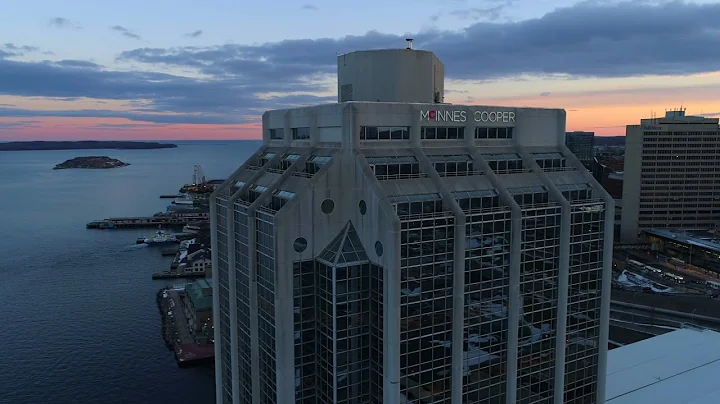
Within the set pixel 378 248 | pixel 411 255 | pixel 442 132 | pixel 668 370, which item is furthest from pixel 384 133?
pixel 668 370

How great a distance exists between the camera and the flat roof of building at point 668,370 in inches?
2069

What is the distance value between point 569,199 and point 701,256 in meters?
162

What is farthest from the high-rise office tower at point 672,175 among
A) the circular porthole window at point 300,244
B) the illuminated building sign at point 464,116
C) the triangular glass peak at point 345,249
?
the circular porthole window at point 300,244

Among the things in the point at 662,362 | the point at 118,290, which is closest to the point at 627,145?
the point at 662,362

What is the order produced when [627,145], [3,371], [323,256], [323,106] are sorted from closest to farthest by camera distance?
1. [323,256]
2. [323,106]
3. [3,371]
4. [627,145]

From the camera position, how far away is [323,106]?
35781 mm

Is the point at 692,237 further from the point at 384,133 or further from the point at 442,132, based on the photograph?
the point at 384,133

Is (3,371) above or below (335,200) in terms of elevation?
below

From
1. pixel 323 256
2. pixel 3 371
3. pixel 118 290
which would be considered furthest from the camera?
pixel 118 290

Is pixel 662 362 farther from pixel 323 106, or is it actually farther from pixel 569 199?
pixel 323 106

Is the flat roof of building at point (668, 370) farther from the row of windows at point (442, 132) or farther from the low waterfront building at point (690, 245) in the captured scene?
the low waterfront building at point (690, 245)

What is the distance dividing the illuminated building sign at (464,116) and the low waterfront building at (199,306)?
297 ft

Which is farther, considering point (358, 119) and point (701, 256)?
point (701, 256)

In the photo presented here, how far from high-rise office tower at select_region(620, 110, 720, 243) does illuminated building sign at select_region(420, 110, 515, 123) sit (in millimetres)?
174913
